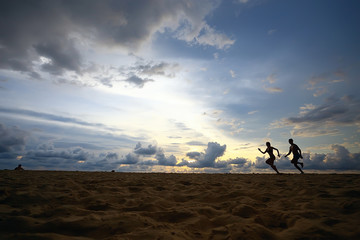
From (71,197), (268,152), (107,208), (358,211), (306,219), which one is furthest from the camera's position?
(268,152)

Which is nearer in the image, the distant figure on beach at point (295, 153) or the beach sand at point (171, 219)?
the beach sand at point (171, 219)

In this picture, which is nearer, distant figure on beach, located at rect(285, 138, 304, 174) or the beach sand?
the beach sand

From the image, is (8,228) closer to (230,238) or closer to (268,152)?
(230,238)

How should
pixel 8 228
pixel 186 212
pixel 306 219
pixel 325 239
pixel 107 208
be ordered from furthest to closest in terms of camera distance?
pixel 107 208 < pixel 186 212 < pixel 306 219 < pixel 8 228 < pixel 325 239

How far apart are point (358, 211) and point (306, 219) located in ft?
2.91

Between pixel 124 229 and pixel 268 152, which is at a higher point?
pixel 268 152

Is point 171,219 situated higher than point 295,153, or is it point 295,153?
point 295,153

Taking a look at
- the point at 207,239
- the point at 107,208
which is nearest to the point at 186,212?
the point at 207,239

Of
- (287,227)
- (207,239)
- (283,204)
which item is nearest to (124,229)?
(207,239)

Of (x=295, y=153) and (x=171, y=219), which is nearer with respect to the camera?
(x=171, y=219)

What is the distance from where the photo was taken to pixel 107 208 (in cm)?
301

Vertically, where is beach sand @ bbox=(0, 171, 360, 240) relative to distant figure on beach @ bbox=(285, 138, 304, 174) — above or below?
below

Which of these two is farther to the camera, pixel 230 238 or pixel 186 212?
pixel 186 212

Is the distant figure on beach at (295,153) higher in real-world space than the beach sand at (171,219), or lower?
Answer: higher
